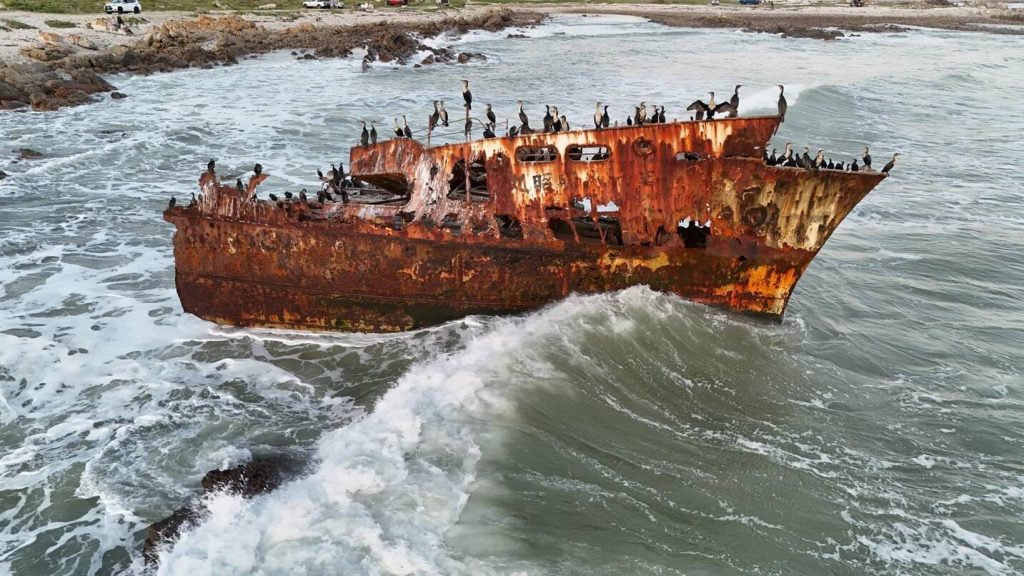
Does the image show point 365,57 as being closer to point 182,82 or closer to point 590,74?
point 182,82

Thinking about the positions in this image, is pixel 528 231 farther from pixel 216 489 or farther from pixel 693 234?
pixel 216 489

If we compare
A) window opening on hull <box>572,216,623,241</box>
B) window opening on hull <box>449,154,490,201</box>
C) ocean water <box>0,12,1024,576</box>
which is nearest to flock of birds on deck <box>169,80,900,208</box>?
window opening on hull <box>449,154,490,201</box>

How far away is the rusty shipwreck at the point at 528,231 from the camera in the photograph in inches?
377

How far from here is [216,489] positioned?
7.18 meters

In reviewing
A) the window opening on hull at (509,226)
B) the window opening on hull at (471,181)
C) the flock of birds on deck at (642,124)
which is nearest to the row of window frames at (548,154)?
the flock of birds on deck at (642,124)

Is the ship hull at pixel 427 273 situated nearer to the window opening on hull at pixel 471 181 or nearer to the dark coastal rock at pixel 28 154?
the window opening on hull at pixel 471 181

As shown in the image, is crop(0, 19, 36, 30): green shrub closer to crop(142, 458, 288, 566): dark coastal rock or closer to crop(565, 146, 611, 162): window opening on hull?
crop(565, 146, 611, 162): window opening on hull

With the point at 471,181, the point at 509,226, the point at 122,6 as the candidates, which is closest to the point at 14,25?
the point at 122,6

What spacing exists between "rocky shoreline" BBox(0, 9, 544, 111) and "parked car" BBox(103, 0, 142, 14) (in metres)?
3.12

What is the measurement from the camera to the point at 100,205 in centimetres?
1645

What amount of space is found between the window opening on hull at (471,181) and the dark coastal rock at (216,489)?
470 cm

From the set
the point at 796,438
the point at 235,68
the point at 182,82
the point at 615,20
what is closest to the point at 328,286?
the point at 796,438

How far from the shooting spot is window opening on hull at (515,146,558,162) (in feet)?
32.1

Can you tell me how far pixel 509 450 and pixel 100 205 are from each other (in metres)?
13.4
